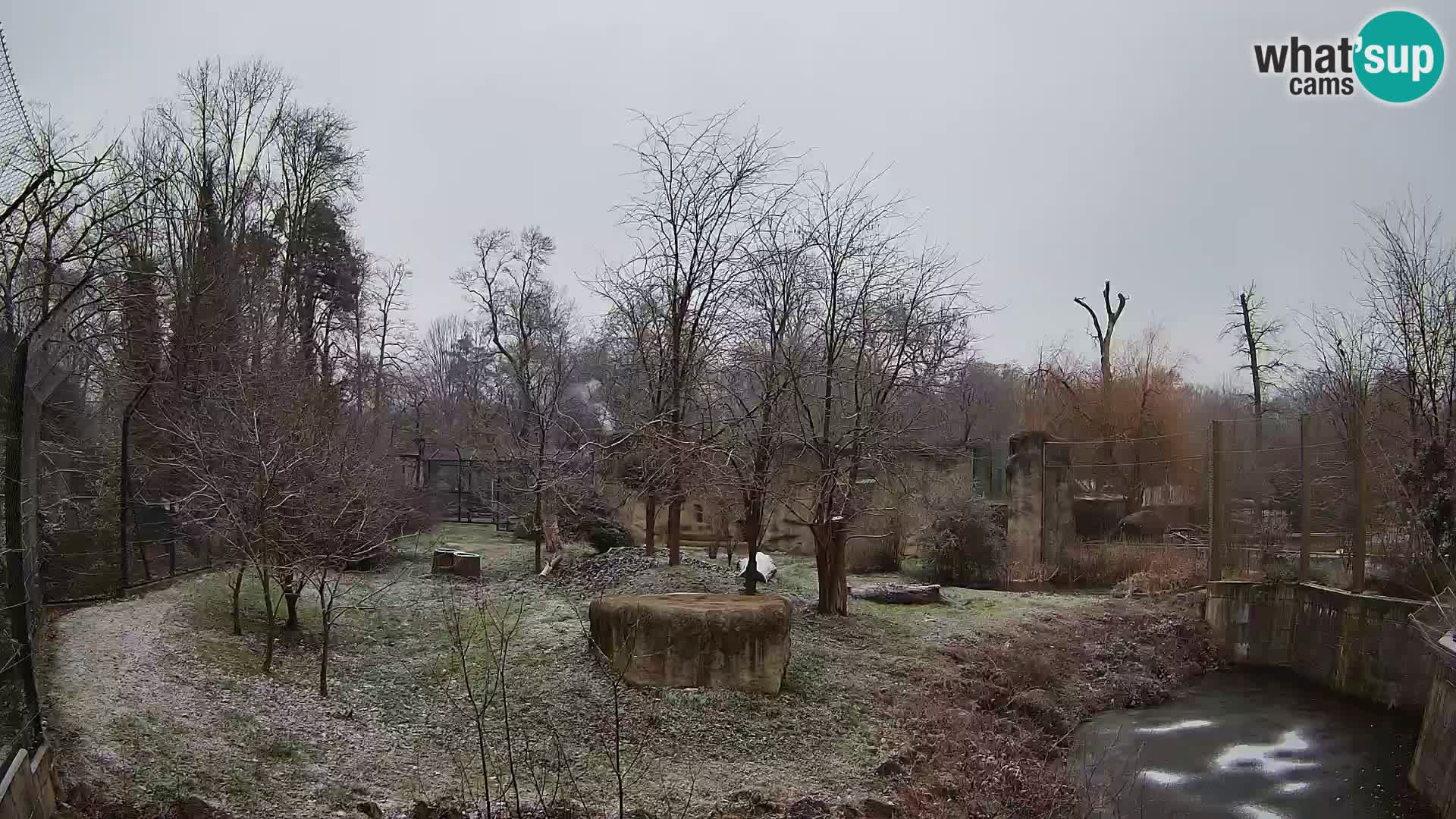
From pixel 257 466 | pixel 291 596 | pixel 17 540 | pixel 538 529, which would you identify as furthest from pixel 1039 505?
pixel 17 540

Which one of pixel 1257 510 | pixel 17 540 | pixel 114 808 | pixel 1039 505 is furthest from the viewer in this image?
pixel 1039 505

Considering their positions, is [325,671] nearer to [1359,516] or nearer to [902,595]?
[902,595]

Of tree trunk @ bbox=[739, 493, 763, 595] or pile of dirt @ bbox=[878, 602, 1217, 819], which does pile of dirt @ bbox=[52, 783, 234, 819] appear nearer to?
pile of dirt @ bbox=[878, 602, 1217, 819]

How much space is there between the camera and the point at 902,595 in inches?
608

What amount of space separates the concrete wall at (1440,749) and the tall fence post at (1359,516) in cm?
373

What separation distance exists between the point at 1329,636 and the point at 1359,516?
1.76m

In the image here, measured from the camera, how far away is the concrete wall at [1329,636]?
11.8m

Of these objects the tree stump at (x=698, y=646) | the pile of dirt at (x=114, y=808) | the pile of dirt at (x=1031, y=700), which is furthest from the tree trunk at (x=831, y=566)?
the pile of dirt at (x=114, y=808)

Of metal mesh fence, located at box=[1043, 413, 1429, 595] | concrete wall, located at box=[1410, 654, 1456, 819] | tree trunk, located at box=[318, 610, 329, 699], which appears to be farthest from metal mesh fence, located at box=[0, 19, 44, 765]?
metal mesh fence, located at box=[1043, 413, 1429, 595]

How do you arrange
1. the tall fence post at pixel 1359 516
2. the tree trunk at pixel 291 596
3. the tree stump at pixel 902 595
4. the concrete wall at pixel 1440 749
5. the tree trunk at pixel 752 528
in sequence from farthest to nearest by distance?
the tree stump at pixel 902 595 → the tall fence post at pixel 1359 516 → the tree trunk at pixel 752 528 → the tree trunk at pixel 291 596 → the concrete wall at pixel 1440 749

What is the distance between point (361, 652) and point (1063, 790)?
24.2ft

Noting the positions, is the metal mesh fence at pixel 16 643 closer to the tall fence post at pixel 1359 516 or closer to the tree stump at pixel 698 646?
the tree stump at pixel 698 646

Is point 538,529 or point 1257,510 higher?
point 1257,510

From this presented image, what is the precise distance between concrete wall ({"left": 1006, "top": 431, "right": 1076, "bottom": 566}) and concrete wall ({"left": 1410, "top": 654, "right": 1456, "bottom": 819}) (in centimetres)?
977
